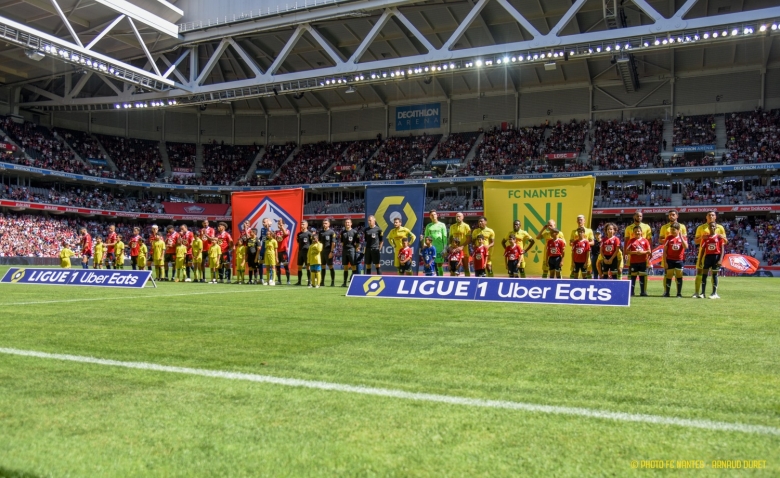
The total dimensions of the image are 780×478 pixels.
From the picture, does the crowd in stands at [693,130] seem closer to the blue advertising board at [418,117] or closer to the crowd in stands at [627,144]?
the crowd in stands at [627,144]

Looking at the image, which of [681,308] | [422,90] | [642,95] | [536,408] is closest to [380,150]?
[422,90]

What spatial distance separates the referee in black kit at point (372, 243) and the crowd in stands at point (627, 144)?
31059 mm

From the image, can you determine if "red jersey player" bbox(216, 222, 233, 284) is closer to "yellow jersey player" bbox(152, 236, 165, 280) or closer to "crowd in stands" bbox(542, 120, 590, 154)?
"yellow jersey player" bbox(152, 236, 165, 280)

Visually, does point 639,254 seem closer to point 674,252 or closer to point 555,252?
point 674,252

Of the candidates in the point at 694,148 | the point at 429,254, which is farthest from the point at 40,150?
the point at 694,148

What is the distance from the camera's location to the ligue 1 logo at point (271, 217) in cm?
1802

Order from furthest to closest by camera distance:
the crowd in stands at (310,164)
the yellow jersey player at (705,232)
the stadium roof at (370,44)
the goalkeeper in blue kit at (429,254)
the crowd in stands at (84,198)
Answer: the crowd in stands at (310,164)
the crowd in stands at (84,198)
the stadium roof at (370,44)
the goalkeeper in blue kit at (429,254)
the yellow jersey player at (705,232)

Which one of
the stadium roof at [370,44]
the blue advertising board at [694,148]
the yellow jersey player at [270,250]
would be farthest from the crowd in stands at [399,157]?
the yellow jersey player at [270,250]

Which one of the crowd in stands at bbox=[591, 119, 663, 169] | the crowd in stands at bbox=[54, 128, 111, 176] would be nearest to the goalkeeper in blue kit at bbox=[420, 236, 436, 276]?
the crowd in stands at bbox=[591, 119, 663, 169]

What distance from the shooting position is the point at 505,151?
4531 cm

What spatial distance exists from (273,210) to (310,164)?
34.4 meters

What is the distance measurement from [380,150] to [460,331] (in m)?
44.6

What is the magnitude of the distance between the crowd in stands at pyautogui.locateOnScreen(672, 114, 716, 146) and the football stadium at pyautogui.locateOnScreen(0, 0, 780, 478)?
159 mm

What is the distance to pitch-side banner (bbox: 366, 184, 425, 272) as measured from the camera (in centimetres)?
1579
